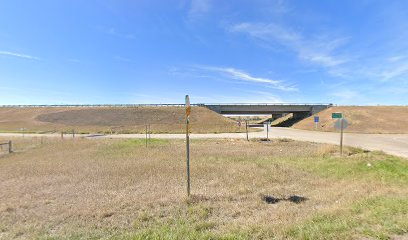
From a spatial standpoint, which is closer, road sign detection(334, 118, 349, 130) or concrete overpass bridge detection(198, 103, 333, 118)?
road sign detection(334, 118, 349, 130)

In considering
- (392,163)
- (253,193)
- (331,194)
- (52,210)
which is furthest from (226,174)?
(392,163)

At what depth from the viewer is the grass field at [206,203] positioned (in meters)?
4.72

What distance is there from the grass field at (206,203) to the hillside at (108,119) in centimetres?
4587

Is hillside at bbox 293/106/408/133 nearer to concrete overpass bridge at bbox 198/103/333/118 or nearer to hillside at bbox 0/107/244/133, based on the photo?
concrete overpass bridge at bbox 198/103/333/118

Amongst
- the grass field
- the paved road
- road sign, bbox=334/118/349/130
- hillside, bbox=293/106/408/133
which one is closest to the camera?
the grass field

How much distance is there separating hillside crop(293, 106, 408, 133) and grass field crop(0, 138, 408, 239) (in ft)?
135

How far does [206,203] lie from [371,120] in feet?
191

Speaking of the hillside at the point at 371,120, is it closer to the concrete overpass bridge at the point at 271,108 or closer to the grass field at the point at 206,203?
the concrete overpass bridge at the point at 271,108

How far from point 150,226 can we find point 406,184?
27.6ft

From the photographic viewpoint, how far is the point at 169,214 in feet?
19.5

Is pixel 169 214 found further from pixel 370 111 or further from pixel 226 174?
pixel 370 111

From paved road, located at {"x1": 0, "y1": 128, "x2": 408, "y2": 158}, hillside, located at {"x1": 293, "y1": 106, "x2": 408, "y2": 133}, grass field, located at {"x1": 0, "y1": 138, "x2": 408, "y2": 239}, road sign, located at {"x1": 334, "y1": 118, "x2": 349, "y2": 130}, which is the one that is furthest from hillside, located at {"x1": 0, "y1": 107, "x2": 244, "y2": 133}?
grass field, located at {"x1": 0, "y1": 138, "x2": 408, "y2": 239}

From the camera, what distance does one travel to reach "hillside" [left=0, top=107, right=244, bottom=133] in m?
59.4

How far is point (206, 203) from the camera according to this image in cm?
666
